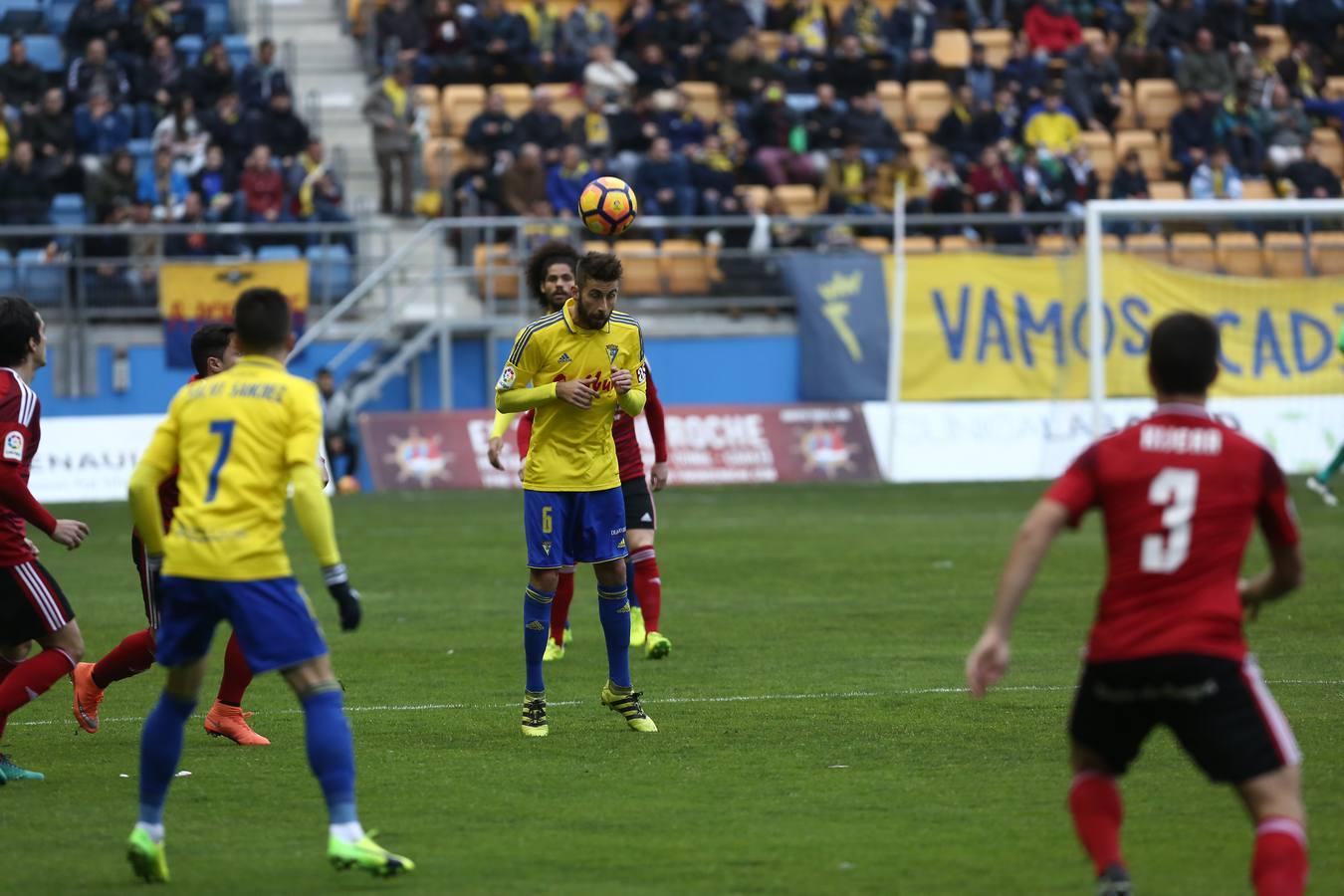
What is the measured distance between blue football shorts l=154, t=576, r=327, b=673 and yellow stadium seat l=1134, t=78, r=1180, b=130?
28.4 meters

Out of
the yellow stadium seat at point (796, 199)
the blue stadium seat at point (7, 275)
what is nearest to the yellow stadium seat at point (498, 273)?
the yellow stadium seat at point (796, 199)

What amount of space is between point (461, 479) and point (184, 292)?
450 cm

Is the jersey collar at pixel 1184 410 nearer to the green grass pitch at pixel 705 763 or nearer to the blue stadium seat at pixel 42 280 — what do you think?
the green grass pitch at pixel 705 763

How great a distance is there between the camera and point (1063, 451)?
25000 millimetres

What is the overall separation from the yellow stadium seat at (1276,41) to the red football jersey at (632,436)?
24.8 m

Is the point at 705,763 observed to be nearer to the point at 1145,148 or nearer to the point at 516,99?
the point at 516,99

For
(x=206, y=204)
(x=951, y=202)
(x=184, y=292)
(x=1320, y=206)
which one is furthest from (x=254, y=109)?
(x=1320, y=206)

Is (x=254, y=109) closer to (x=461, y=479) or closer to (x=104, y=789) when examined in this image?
(x=461, y=479)

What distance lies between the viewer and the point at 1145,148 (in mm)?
31922

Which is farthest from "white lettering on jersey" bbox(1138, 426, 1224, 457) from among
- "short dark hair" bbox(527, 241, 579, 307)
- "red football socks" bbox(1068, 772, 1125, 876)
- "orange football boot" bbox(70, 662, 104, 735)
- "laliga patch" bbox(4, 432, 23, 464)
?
"short dark hair" bbox(527, 241, 579, 307)

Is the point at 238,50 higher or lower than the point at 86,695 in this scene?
higher

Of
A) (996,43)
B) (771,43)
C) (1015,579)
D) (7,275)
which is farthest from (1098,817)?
(996,43)

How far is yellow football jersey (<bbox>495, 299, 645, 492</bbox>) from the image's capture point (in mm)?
9562

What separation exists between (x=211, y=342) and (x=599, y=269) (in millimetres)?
1857
